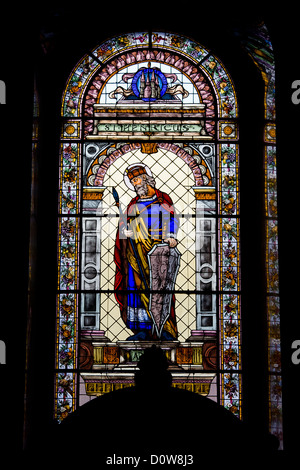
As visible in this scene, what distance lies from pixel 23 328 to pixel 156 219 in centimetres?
156

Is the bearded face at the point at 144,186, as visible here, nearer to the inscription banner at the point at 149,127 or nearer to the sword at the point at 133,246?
the sword at the point at 133,246

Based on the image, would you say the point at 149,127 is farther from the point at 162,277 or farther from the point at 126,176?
the point at 162,277

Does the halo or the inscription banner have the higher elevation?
the inscription banner

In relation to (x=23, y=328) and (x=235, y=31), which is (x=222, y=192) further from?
(x=23, y=328)

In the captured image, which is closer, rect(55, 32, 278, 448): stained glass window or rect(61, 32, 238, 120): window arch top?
rect(55, 32, 278, 448): stained glass window

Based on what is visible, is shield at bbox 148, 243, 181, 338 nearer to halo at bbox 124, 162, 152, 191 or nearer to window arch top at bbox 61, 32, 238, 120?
halo at bbox 124, 162, 152, 191

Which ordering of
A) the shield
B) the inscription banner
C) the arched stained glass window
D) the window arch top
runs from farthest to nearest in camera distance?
the window arch top < the inscription banner < the shield < the arched stained glass window

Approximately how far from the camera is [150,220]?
24.6ft

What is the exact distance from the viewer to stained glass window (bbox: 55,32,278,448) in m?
7.20

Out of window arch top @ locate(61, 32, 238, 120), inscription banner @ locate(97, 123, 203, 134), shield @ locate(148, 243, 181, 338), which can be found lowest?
shield @ locate(148, 243, 181, 338)

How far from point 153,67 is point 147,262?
1.74 m

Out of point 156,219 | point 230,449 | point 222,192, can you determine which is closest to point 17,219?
point 156,219

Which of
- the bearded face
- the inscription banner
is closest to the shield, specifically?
the bearded face

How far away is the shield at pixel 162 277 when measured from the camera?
730cm
